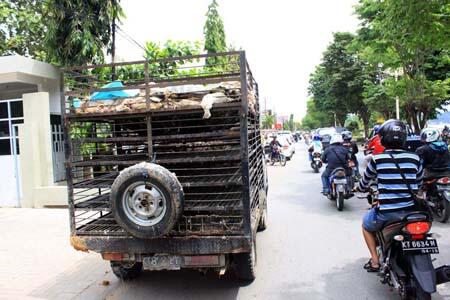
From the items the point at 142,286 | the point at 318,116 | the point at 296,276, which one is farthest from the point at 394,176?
the point at 318,116

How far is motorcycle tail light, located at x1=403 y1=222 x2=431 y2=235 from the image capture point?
379 centimetres

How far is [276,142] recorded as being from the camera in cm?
2133

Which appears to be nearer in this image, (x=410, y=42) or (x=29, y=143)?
(x=410, y=42)

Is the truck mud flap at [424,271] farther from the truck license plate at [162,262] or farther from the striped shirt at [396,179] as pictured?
the truck license plate at [162,262]

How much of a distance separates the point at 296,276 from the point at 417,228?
178 centimetres

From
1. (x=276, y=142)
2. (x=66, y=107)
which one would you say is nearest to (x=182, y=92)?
(x=66, y=107)

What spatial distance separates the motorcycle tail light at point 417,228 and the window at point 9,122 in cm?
1100

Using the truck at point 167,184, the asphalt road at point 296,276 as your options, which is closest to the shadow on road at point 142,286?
the asphalt road at point 296,276

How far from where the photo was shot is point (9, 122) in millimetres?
11953

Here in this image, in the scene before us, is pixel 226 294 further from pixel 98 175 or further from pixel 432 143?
pixel 432 143

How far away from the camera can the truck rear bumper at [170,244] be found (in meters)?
4.09

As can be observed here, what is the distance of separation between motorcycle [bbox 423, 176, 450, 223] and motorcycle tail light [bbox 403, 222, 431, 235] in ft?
12.6

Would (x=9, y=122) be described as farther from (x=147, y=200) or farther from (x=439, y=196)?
(x=439, y=196)

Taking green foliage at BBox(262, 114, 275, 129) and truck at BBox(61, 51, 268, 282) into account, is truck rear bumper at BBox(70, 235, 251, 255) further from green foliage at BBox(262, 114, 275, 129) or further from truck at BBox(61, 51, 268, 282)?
green foliage at BBox(262, 114, 275, 129)
